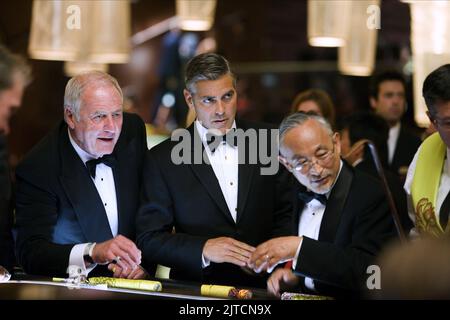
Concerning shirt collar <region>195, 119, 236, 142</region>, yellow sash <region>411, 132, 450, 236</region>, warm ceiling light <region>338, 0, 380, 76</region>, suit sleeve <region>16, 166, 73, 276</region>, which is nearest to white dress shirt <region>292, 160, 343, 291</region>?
yellow sash <region>411, 132, 450, 236</region>

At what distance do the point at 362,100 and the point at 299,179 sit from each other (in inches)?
203

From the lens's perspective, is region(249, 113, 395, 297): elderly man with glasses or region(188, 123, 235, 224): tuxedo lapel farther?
Result: region(188, 123, 235, 224): tuxedo lapel

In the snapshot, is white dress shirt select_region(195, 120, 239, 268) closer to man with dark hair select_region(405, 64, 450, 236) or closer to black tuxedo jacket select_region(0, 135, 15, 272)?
man with dark hair select_region(405, 64, 450, 236)

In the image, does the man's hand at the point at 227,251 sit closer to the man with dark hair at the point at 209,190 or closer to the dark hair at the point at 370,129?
the man with dark hair at the point at 209,190

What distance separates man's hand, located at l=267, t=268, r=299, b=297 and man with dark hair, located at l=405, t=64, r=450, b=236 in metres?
0.52

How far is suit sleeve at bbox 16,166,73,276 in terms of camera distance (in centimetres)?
325

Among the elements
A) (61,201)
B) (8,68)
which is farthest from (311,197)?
(8,68)

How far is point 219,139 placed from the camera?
128 inches

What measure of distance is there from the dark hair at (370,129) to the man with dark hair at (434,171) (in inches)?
43.2

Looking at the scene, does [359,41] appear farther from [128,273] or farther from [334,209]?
[128,273]

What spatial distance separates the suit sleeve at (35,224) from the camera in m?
3.25

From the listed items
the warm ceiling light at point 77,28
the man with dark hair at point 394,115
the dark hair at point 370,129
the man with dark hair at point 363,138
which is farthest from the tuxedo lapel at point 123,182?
the man with dark hair at point 394,115

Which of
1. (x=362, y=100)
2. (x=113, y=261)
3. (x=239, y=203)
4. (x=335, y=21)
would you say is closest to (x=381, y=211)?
(x=239, y=203)

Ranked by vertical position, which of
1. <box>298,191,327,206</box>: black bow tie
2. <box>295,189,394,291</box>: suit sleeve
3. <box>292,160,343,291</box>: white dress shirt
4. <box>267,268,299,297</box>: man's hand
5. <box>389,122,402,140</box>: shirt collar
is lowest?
<box>267,268,299,297</box>: man's hand
